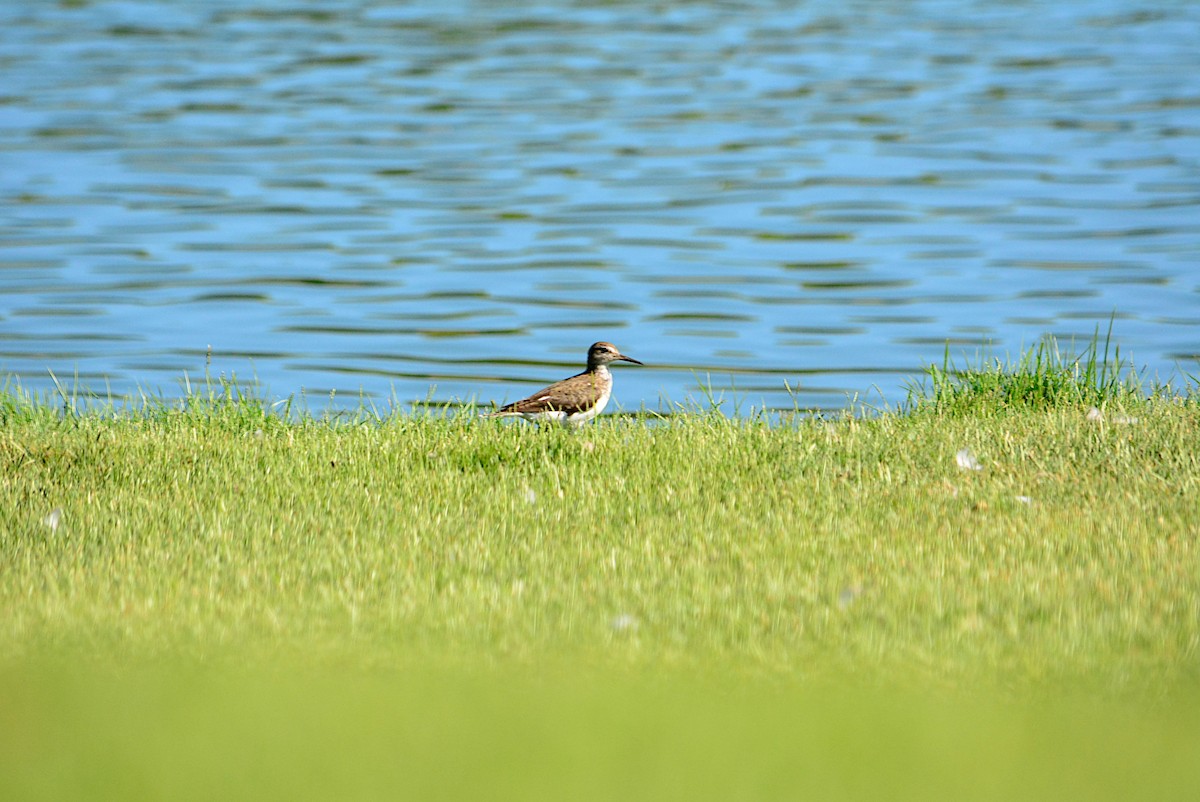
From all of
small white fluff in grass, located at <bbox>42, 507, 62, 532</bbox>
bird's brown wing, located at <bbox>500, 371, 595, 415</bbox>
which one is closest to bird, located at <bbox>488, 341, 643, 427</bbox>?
bird's brown wing, located at <bbox>500, 371, 595, 415</bbox>

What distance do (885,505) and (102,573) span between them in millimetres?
3638

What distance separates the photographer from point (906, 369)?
1445 cm

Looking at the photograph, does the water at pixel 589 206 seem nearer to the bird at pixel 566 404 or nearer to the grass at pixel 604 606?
the bird at pixel 566 404

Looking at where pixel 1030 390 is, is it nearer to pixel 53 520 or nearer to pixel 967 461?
pixel 967 461

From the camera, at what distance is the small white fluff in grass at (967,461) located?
8586 mm

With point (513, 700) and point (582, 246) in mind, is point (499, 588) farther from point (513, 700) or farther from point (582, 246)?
point (582, 246)

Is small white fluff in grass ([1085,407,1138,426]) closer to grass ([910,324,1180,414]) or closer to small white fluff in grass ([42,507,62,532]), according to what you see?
grass ([910,324,1180,414])

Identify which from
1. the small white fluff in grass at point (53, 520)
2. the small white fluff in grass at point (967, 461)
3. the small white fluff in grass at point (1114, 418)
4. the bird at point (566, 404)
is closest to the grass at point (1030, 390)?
the small white fluff in grass at point (1114, 418)

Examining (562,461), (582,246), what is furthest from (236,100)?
(562,461)

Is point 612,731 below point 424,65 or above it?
below

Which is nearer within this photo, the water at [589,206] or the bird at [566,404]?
the bird at [566,404]

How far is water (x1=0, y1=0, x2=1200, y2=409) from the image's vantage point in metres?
15.3

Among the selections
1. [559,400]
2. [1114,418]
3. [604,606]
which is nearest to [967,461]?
[1114,418]

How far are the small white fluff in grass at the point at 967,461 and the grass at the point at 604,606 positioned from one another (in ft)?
0.14
